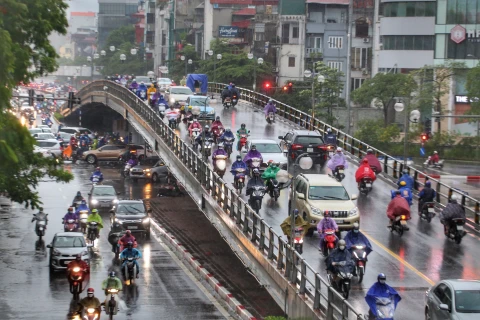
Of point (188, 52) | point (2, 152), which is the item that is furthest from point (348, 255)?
point (188, 52)

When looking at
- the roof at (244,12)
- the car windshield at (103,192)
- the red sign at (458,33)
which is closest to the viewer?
the car windshield at (103,192)

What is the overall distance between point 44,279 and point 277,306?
29.6 feet

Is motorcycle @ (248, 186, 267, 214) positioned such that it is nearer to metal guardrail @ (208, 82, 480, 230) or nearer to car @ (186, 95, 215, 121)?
metal guardrail @ (208, 82, 480, 230)

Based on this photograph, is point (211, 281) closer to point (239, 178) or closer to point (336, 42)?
point (239, 178)

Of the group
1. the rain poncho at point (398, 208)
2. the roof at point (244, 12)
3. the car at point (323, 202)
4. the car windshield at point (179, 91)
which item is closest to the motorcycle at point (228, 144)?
the car at point (323, 202)

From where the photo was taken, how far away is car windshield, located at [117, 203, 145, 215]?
43.1 metres

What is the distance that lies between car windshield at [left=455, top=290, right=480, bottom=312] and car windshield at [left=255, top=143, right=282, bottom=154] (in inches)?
969

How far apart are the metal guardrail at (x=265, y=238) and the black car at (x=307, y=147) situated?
16.4ft

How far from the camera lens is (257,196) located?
3591 cm

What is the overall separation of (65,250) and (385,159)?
58.1 feet

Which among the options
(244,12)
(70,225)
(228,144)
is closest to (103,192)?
(228,144)

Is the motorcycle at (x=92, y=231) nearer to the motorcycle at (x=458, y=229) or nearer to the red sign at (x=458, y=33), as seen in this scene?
the motorcycle at (x=458, y=229)

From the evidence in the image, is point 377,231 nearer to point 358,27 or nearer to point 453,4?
point 453,4

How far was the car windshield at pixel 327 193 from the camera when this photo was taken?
3300 cm
